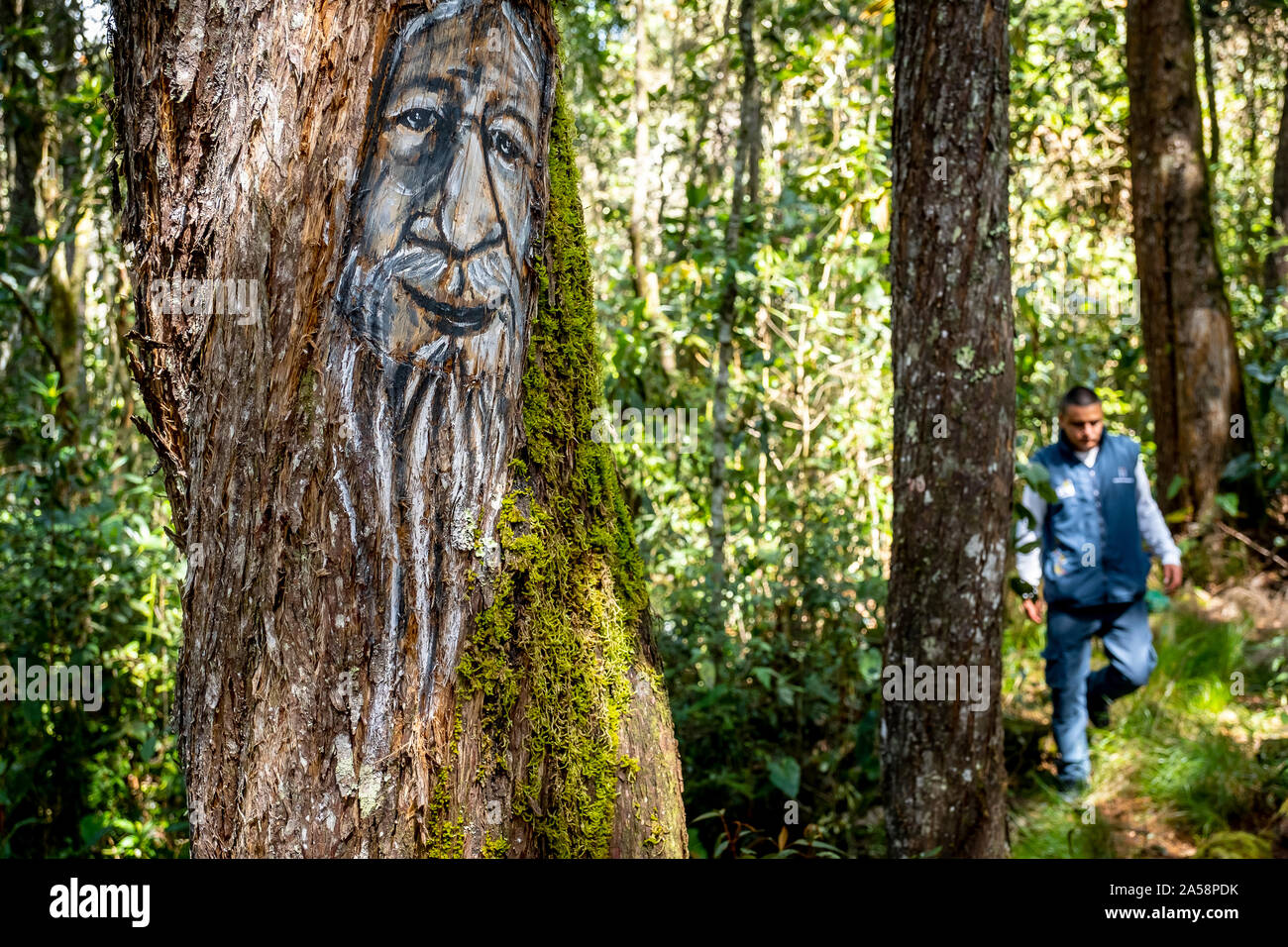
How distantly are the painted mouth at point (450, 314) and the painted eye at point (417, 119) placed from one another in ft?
0.90

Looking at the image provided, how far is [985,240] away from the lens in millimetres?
3154

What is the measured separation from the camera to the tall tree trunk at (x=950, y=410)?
3.13 metres

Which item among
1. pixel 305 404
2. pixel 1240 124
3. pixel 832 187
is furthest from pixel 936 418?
pixel 1240 124

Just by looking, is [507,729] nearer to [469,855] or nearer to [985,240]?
[469,855]

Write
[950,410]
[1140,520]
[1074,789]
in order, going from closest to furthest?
[950,410] < [1074,789] < [1140,520]

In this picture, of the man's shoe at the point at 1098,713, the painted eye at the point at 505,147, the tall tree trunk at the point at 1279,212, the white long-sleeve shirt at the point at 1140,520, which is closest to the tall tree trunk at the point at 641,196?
the white long-sleeve shirt at the point at 1140,520

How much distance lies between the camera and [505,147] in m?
1.70

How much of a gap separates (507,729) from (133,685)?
11.8 ft

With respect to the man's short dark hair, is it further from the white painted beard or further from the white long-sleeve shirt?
the white painted beard

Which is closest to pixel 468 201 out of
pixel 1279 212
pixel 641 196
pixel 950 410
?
pixel 950 410

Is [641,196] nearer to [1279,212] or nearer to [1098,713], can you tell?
[1098,713]

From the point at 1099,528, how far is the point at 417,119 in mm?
3875

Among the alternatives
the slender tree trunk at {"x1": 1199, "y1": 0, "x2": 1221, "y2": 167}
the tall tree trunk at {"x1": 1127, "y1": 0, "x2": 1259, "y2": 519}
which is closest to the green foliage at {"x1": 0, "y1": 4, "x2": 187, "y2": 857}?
the tall tree trunk at {"x1": 1127, "y1": 0, "x2": 1259, "y2": 519}

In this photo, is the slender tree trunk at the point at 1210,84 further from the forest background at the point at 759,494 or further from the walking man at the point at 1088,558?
the walking man at the point at 1088,558
